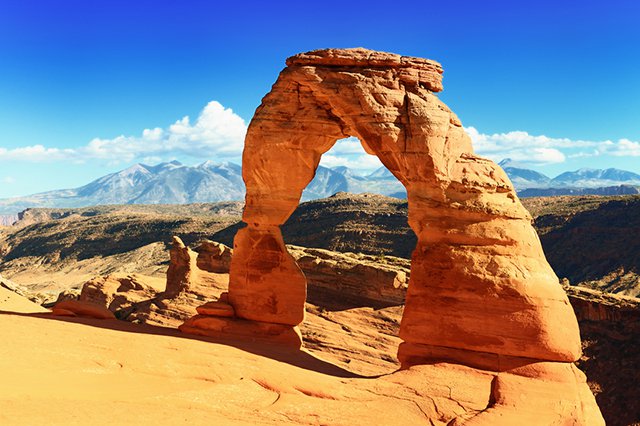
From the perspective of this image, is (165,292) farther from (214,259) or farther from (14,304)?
(14,304)

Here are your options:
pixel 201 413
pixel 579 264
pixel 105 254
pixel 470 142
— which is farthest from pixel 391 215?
pixel 201 413

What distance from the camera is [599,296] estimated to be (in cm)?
2531

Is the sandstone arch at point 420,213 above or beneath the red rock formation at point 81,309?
above

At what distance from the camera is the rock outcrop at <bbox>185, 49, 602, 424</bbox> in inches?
515

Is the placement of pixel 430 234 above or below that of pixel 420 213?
below

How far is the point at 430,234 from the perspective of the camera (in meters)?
14.5

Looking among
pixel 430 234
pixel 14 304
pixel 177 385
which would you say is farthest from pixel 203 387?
pixel 14 304

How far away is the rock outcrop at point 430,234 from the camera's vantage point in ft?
42.9

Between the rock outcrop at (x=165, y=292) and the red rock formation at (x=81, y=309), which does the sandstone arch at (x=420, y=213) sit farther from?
the rock outcrop at (x=165, y=292)

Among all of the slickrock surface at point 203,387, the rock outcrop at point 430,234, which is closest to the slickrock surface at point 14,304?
the slickrock surface at point 203,387

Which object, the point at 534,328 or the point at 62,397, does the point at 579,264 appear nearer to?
the point at 534,328

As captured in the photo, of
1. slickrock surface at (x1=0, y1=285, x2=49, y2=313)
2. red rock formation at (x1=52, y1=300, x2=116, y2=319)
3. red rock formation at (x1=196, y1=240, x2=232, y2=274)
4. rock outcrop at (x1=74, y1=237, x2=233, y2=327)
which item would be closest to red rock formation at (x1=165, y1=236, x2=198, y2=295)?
rock outcrop at (x1=74, y1=237, x2=233, y2=327)

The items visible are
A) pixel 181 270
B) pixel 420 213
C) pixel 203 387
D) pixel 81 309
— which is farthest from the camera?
pixel 181 270

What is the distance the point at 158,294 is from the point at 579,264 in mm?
34893
